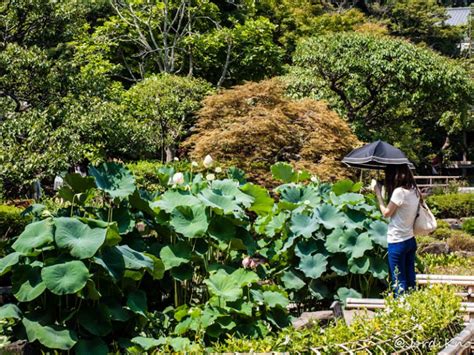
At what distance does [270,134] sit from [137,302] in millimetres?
6499

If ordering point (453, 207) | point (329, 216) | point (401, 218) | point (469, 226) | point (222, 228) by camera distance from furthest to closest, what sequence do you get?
point (453, 207), point (469, 226), point (329, 216), point (401, 218), point (222, 228)

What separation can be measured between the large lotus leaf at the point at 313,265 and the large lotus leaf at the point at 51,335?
250cm

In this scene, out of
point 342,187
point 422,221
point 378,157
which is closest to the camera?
point 422,221

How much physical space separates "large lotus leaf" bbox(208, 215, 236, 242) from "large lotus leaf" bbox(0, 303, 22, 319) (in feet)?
5.57

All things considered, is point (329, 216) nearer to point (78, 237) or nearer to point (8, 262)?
point (78, 237)

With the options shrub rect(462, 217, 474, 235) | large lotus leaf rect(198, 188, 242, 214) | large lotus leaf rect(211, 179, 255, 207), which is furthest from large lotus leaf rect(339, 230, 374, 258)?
shrub rect(462, 217, 474, 235)

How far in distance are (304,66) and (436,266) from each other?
9.49m

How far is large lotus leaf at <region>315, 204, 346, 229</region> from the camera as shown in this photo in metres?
6.54

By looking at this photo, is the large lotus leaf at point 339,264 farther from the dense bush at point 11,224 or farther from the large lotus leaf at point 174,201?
the dense bush at point 11,224

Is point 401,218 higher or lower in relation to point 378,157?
lower

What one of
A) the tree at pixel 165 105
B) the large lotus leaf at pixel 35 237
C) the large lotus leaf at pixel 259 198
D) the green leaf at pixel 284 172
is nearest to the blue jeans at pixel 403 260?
the large lotus leaf at pixel 259 198

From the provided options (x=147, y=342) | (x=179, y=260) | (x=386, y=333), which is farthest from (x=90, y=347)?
(x=386, y=333)

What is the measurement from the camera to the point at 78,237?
477 centimetres

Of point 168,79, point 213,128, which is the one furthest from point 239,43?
point 213,128
